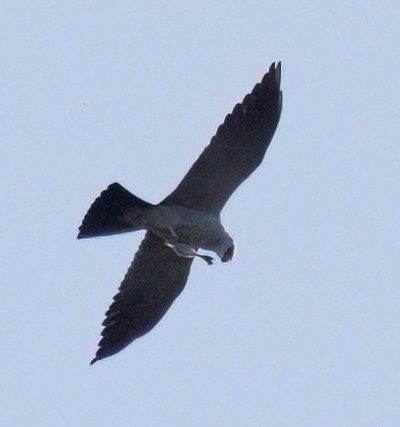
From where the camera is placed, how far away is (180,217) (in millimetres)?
14188

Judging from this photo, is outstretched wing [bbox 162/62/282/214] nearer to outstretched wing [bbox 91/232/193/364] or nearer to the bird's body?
the bird's body

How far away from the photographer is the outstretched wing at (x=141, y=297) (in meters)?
14.9

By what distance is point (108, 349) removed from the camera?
49.2ft

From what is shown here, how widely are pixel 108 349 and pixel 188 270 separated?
112cm

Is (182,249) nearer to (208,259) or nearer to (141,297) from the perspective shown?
(208,259)

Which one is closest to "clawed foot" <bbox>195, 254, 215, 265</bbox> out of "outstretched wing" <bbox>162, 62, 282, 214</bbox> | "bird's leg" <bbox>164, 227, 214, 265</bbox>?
"bird's leg" <bbox>164, 227, 214, 265</bbox>

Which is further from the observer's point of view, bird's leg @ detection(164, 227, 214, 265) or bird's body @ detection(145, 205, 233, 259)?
bird's body @ detection(145, 205, 233, 259)

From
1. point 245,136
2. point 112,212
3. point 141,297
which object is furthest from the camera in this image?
point 141,297

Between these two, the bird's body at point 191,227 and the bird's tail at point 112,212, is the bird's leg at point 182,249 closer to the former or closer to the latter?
the bird's body at point 191,227

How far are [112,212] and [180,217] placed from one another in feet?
2.11

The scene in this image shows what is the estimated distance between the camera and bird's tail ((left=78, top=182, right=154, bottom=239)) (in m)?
14.1

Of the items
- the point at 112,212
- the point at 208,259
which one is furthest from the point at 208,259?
the point at 112,212

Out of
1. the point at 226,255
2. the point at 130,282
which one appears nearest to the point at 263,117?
the point at 226,255

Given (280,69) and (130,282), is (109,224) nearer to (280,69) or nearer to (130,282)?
(130,282)
